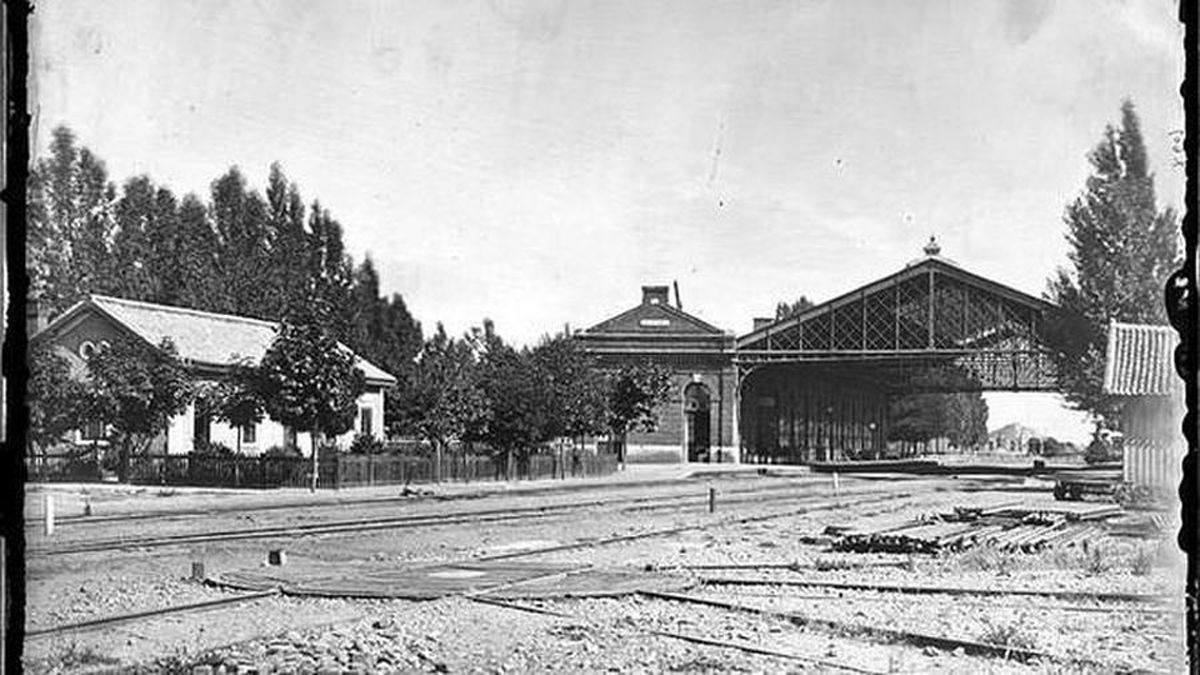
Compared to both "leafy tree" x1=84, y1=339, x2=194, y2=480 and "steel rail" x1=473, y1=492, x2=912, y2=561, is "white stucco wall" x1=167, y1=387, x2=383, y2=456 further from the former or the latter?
"steel rail" x1=473, y1=492, x2=912, y2=561

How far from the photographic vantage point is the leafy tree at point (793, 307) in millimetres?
3494

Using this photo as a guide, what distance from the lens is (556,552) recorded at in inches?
277

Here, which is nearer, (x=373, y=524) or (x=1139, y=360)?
(x=1139, y=360)

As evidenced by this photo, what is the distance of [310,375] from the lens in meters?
4.72

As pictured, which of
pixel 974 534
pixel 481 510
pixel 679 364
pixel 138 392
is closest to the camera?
pixel 679 364

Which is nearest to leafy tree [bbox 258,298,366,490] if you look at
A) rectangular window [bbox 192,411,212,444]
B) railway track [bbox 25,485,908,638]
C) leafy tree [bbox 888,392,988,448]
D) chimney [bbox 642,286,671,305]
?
railway track [bbox 25,485,908,638]

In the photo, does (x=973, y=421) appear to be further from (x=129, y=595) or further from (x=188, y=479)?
(x=188, y=479)

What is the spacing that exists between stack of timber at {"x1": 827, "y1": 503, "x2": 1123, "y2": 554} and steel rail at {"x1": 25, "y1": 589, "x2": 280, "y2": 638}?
4.92 meters

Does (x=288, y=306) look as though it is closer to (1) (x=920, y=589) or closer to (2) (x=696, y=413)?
(2) (x=696, y=413)

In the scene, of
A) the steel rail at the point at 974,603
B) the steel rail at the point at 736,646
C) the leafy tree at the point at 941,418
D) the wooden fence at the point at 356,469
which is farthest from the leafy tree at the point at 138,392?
the leafy tree at the point at 941,418

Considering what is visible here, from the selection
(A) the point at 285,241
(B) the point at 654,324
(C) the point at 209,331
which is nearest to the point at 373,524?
(C) the point at 209,331

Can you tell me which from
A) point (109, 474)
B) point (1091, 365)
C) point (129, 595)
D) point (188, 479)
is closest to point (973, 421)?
point (1091, 365)

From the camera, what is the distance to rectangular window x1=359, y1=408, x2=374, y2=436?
19.2 feet

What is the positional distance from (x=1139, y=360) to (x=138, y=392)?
11577 millimetres
